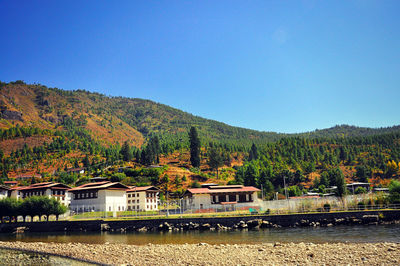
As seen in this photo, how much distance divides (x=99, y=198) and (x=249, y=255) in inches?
2071

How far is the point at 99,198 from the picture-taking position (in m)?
69.4

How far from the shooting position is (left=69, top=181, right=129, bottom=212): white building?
68875 millimetres

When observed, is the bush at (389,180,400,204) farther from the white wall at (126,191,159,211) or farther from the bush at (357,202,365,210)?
the white wall at (126,191,159,211)

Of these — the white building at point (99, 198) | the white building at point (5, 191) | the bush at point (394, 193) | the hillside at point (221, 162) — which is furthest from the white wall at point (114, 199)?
the bush at point (394, 193)

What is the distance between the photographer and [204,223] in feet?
156

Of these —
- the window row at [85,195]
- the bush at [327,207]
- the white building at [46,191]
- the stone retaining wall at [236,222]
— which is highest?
the white building at [46,191]

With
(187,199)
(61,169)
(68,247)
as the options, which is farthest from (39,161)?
(68,247)

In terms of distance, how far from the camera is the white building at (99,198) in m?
68.9

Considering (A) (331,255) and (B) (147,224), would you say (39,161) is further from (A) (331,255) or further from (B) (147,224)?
(A) (331,255)

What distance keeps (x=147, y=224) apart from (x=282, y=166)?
8667cm

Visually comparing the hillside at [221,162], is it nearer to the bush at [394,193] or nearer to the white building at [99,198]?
the white building at [99,198]

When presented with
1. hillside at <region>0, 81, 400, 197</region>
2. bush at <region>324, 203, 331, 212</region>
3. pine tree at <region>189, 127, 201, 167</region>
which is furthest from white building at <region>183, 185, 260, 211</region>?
pine tree at <region>189, 127, 201, 167</region>

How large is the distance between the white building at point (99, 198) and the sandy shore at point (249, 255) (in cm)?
3792

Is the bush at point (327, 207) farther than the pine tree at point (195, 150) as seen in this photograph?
No
